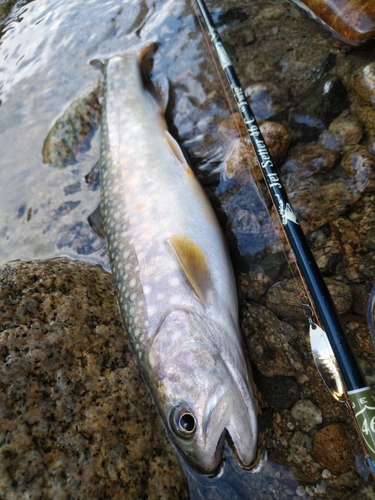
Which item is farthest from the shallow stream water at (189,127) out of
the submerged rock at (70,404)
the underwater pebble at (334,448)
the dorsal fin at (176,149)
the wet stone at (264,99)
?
the submerged rock at (70,404)

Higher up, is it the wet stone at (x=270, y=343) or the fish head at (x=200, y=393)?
the fish head at (x=200, y=393)

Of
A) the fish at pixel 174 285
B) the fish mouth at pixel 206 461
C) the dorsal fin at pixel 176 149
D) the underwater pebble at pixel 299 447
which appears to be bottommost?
the underwater pebble at pixel 299 447

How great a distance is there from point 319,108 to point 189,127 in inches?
47.8

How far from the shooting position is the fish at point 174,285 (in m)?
2.13

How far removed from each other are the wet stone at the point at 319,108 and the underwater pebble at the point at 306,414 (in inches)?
81.4

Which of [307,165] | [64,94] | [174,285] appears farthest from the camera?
[64,94]

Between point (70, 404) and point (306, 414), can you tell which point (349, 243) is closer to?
point (306, 414)

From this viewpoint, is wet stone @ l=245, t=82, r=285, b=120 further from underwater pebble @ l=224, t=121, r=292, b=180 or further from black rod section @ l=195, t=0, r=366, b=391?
black rod section @ l=195, t=0, r=366, b=391

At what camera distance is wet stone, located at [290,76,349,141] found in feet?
10.0

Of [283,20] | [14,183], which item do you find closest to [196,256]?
[14,183]

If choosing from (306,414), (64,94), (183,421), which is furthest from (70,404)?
(64,94)

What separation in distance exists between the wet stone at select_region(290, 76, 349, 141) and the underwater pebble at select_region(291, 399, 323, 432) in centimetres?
207

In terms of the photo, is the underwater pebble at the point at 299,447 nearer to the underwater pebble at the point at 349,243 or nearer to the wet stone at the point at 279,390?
the wet stone at the point at 279,390

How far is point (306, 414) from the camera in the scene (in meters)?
2.28
